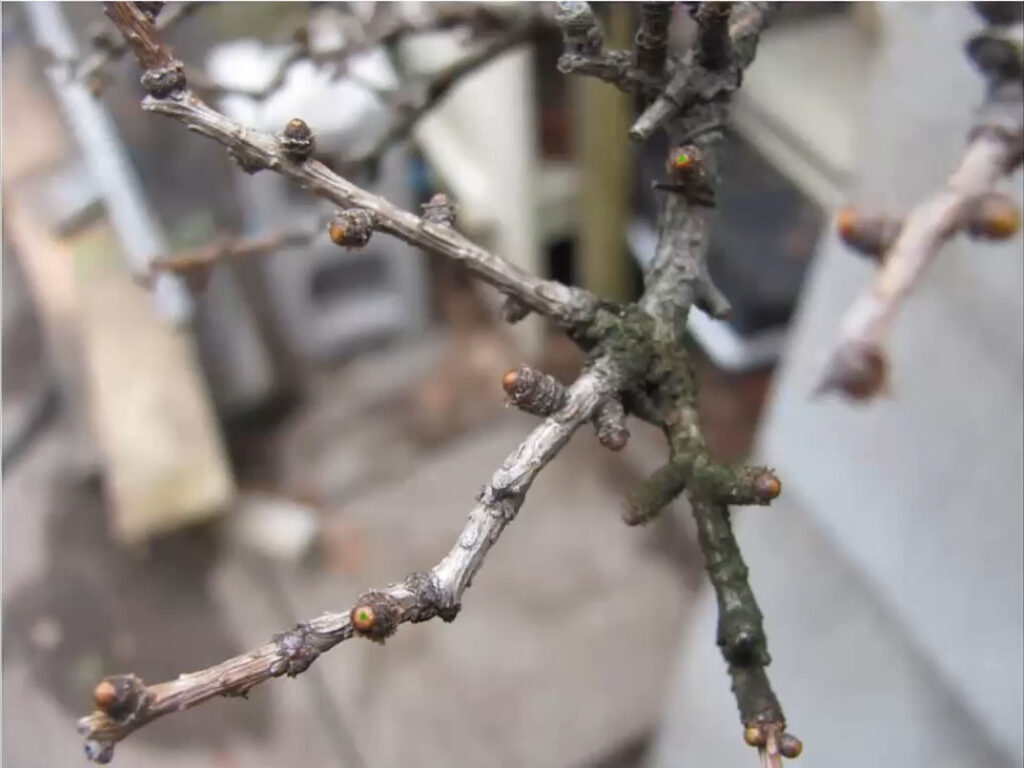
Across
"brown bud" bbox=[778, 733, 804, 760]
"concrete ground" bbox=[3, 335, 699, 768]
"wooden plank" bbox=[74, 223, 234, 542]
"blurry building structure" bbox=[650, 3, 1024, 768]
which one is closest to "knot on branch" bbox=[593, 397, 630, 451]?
"brown bud" bbox=[778, 733, 804, 760]

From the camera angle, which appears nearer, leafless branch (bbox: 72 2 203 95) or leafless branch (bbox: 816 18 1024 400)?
leafless branch (bbox: 816 18 1024 400)

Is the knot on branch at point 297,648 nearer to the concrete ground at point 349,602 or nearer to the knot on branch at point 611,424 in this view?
the knot on branch at point 611,424

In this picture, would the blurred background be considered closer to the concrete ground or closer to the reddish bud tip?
the concrete ground

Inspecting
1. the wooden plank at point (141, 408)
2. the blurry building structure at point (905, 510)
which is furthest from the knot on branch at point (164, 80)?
the wooden plank at point (141, 408)

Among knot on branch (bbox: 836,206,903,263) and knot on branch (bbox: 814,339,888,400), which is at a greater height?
knot on branch (bbox: 836,206,903,263)

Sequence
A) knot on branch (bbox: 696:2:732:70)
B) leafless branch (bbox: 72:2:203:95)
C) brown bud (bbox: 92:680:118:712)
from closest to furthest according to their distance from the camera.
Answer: brown bud (bbox: 92:680:118:712) < knot on branch (bbox: 696:2:732:70) < leafless branch (bbox: 72:2:203:95)

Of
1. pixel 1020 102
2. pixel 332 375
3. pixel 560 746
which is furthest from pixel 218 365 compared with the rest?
pixel 1020 102

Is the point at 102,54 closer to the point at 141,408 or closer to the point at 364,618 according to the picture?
the point at 364,618
